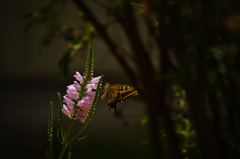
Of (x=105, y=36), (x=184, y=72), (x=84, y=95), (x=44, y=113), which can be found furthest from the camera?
(x=44, y=113)

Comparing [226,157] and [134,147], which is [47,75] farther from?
[226,157]

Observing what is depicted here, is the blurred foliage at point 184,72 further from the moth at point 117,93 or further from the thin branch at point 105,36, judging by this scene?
the moth at point 117,93

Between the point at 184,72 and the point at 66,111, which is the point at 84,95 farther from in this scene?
the point at 184,72

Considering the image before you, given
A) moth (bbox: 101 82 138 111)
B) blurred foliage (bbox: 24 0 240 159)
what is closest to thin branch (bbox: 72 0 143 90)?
blurred foliage (bbox: 24 0 240 159)

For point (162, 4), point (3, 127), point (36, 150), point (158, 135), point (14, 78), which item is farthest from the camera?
point (14, 78)

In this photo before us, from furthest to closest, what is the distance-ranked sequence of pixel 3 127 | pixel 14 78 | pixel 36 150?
pixel 14 78
pixel 3 127
pixel 36 150

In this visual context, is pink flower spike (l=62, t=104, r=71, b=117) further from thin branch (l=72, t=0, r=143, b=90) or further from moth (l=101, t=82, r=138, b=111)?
thin branch (l=72, t=0, r=143, b=90)

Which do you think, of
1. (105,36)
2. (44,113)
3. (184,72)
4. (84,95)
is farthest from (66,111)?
(44,113)

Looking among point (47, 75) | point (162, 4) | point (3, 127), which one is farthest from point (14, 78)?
point (162, 4)
